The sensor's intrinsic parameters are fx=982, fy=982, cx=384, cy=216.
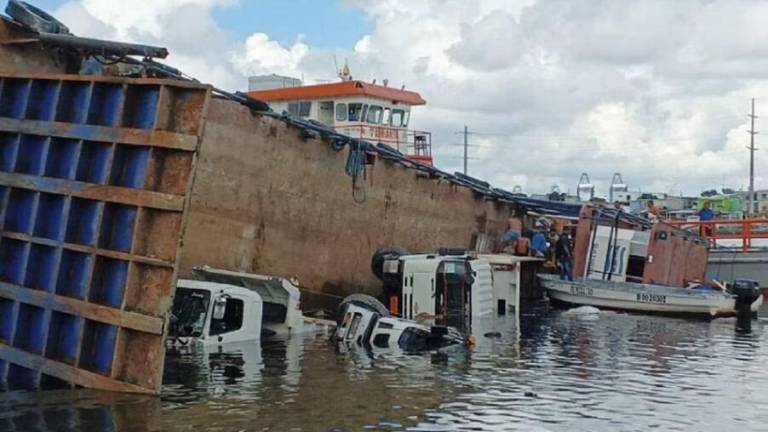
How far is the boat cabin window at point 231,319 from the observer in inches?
761

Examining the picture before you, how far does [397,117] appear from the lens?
139 ft

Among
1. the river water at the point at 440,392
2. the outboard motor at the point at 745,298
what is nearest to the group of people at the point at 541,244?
the outboard motor at the point at 745,298

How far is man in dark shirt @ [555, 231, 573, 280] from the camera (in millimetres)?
33344

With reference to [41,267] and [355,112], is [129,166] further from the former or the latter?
[355,112]

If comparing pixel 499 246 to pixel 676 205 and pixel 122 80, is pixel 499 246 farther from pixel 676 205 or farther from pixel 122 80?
pixel 676 205

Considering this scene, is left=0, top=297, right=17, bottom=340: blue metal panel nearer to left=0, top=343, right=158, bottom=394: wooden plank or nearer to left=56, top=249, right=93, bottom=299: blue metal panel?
left=0, top=343, right=158, bottom=394: wooden plank

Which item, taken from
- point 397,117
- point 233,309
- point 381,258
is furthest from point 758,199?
point 233,309

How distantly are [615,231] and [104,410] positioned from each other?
2379 centimetres

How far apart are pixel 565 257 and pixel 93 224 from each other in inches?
888

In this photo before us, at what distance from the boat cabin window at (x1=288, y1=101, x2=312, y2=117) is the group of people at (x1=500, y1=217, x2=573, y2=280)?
10.2 meters

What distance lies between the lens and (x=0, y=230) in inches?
547

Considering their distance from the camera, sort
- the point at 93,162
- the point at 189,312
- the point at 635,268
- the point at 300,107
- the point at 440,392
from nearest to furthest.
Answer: the point at 93,162, the point at 440,392, the point at 189,312, the point at 635,268, the point at 300,107

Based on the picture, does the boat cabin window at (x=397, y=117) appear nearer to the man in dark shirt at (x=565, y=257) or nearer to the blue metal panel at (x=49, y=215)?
the man in dark shirt at (x=565, y=257)

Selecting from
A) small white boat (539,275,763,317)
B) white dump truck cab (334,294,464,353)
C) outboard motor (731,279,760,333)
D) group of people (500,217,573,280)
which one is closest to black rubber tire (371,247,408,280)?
white dump truck cab (334,294,464,353)
